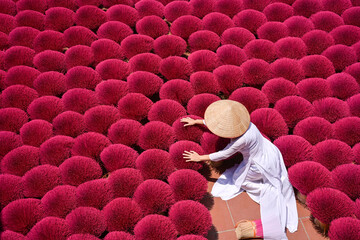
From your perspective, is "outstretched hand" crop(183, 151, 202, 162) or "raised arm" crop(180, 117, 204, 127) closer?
"outstretched hand" crop(183, 151, 202, 162)

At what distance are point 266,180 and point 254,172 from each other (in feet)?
0.23

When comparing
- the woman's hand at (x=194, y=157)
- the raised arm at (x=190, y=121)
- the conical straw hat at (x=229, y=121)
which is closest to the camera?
the conical straw hat at (x=229, y=121)

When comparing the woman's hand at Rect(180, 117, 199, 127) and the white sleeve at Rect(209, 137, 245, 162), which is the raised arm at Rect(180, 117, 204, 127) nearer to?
the woman's hand at Rect(180, 117, 199, 127)

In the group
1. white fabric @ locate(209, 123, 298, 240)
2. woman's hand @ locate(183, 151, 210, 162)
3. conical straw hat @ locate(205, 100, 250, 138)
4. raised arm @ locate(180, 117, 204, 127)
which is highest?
conical straw hat @ locate(205, 100, 250, 138)

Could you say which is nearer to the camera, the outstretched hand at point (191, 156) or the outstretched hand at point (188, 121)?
the outstretched hand at point (191, 156)

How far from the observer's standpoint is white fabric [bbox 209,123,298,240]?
155 cm

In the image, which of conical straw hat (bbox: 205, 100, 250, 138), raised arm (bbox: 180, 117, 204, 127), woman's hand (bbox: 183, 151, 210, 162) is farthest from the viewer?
raised arm (bbox: 180, 117, 204, 127)

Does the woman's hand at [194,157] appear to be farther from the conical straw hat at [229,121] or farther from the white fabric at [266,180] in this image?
the conical straw hat at [229,121]

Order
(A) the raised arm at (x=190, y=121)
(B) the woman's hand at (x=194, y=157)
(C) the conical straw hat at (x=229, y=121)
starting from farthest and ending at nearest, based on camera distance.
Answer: (A) the raised arm at (x=190, y=121) < (B) the woman's hand at (x=194, y=157) < (C) the conical straw hat at (x=229, y=121)

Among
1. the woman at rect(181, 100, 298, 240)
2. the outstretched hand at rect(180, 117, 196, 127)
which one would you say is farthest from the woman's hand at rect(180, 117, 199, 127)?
the woman at rect(181, 100, 298, 240)

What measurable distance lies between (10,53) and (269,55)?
5.47ft

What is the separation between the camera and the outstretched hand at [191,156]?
1643 millimetres

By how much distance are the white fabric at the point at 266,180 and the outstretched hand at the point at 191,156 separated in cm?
7

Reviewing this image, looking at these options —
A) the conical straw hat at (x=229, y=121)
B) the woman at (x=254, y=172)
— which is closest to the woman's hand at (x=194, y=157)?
the woman at (x=254, y=172)
